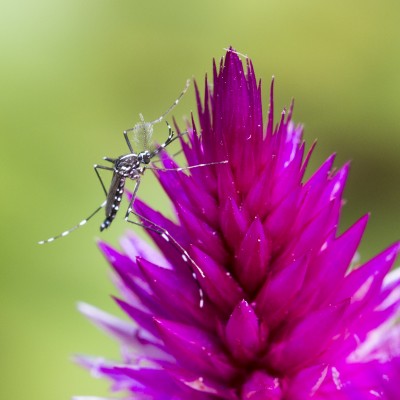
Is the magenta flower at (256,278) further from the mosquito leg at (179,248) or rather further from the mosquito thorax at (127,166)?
the mosquito thorax at (127,166)

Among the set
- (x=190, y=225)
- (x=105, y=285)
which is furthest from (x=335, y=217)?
(x=105, y=285)

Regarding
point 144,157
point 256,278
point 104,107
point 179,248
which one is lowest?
point 256,278

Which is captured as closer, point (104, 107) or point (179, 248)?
point (179, 248)

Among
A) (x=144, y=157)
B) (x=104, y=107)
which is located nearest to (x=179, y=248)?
(x=144, y=157)

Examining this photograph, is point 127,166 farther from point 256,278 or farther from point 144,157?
point 256,278

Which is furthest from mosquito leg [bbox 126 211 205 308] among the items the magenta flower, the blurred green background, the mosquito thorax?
the blurred green background

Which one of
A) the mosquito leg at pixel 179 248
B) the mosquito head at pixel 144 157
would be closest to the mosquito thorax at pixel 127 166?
the mosquito head at pixel 144 157

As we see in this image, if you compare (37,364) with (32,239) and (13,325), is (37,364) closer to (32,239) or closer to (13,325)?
(13,325)
